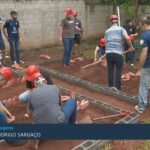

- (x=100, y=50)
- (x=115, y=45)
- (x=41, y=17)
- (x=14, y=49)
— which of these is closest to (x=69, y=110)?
(x=115, y=45)

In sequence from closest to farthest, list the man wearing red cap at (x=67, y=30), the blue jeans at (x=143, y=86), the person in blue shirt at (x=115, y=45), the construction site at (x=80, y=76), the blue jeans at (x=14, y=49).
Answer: the construction site at (x=80, y=76) → the blue jeans at (x=143, y=86) → the person in blue shirt at (x=115, y=45) → the man wearing red cap at (x=67, y=30) → the blue jeans at (x=14, y=49)

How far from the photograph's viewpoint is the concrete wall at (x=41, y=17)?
45.9ft

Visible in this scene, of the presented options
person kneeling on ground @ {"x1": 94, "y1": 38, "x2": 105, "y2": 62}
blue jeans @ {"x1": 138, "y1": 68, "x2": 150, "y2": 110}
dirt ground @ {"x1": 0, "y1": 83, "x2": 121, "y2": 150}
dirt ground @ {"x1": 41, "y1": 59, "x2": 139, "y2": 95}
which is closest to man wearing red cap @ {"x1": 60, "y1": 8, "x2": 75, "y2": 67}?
dirt ground @ {"x1": 41, "y1": 59, "x2": 139, "y2": 95}

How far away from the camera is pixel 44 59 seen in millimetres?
12469

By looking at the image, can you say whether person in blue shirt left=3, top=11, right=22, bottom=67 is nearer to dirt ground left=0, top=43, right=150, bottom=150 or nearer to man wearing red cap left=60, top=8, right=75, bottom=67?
dirt ground left=0, top=43, right=150, bottom=150

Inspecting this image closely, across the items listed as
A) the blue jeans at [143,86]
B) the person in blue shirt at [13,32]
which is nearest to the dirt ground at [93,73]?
the person in blue shirt at [13,32]

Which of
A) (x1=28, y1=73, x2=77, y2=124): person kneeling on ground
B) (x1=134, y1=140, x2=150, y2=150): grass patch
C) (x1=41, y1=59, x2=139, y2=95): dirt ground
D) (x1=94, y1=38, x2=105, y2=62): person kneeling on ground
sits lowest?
(x1=41, y1=59, x2=139, y2=95): dirt ground

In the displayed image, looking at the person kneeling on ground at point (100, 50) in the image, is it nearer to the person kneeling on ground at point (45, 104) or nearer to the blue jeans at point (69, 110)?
the blue jeans at point (69, 110)

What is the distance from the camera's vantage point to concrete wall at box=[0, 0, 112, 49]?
45.9ft

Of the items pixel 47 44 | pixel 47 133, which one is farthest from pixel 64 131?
pixel 47 44

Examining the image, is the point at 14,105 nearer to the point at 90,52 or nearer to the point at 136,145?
the point at 136,145

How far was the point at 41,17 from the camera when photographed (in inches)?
588

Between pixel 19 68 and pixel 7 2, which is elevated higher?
pixel 7 2

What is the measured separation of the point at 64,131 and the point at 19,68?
7070mm
